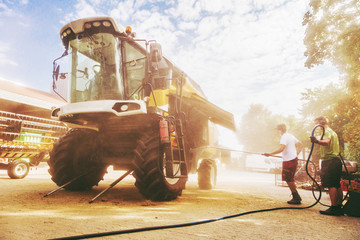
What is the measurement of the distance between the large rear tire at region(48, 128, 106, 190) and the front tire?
371 cm

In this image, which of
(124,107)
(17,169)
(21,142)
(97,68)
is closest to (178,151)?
(124,107)

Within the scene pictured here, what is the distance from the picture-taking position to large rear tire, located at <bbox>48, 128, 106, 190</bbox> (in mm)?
4707

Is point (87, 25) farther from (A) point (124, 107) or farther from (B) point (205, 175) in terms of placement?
(B) point (205, 175)

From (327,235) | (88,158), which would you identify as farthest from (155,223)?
(88,158)

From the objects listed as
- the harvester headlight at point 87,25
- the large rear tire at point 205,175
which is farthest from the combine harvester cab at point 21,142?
the large rear tire at point 205,175

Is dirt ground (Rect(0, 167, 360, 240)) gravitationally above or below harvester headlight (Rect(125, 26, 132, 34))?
below

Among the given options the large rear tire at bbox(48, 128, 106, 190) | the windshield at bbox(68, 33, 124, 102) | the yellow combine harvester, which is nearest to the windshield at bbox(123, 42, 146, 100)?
the yellow combine harvester

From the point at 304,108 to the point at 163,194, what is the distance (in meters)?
20.0

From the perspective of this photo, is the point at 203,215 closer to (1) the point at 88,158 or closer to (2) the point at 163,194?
(2) the point at 163,194

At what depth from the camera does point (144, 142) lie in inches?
163

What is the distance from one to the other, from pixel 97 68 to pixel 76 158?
76.3 inches

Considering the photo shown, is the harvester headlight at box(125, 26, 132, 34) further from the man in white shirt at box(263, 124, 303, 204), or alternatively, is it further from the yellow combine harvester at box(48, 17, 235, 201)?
the man in white shirt at box(263, 124, 303, 204)

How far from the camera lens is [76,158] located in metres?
4.80

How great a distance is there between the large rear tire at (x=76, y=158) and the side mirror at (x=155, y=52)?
2.08 metres
